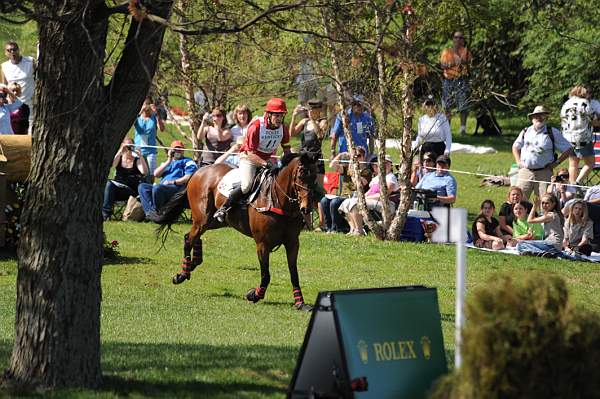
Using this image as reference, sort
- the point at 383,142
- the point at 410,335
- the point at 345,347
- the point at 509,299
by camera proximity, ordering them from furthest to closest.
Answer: the point at 383,142 → the point at 410,335 → the point at 345,347 → the point at 509,299

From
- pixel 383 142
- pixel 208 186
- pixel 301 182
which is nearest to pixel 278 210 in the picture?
pixel 301 182

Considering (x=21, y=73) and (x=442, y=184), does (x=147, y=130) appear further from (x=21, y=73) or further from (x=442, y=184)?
(x=442, y=184)

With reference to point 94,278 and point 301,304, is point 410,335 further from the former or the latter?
point 301,304

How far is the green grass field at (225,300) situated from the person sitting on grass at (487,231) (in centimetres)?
45

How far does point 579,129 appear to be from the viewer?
2227 centimetres

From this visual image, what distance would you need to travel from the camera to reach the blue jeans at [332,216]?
21328mm

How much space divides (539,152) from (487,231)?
197 cm

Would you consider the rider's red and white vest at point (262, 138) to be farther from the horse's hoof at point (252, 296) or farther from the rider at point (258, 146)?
the horse's hoof at point (252, 296)

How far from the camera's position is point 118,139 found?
26.6ft

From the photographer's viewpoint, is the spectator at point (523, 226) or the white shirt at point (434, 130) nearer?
the spectator at point (523, 226)

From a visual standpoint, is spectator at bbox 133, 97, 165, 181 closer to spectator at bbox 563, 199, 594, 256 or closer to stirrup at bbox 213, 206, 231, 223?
stirrup at bbox 213, 206, 231, 223

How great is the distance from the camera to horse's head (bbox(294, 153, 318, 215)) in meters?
13.9

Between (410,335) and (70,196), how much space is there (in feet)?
8.43

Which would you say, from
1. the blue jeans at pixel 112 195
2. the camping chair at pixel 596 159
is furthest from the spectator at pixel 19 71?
the camping chair at pixel 596 159
